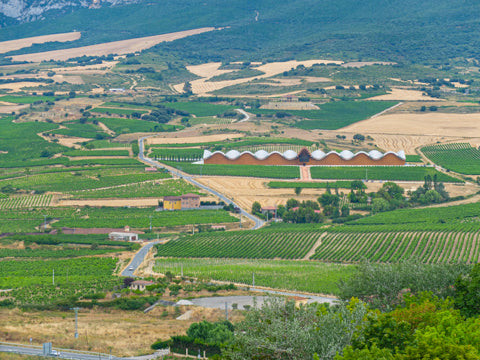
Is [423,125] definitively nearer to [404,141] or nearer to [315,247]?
[404,141]

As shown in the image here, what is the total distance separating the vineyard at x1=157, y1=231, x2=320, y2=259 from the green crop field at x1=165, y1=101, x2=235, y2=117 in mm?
81469

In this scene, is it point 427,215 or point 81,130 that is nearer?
point 427,215

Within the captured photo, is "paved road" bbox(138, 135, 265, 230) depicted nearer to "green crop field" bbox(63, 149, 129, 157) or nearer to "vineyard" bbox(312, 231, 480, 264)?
"green crop field" bbox(63, 149, 129, 157)

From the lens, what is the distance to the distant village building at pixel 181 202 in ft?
321

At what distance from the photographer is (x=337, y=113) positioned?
530 ft

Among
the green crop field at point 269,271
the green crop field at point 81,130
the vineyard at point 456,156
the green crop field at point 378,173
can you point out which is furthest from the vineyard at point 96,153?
the green crop field at point 269,271

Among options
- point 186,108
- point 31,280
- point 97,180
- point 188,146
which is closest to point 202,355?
point 31,280

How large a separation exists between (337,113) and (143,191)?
66838 mm

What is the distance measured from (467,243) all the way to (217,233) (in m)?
25.3

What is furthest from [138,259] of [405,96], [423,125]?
[405,96]

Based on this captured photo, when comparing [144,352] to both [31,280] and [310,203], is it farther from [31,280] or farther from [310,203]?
[310,203]

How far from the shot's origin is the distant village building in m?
97.8

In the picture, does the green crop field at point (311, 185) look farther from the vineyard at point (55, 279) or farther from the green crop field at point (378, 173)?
the vineyard at point (55, 279)

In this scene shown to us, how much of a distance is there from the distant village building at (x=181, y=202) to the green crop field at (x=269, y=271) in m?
21.8
